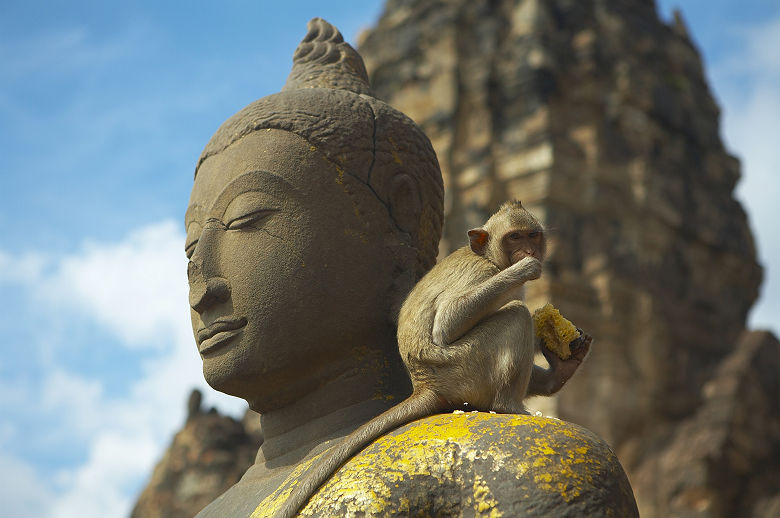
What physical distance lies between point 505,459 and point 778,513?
56.9ft

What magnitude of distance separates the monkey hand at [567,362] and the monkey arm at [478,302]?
49 centimetres

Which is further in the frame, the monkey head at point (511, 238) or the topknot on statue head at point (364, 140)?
the topknot on statue head at point (364, 140)

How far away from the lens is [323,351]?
4.73 meters

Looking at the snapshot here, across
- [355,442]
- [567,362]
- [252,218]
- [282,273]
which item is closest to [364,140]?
[252,218]

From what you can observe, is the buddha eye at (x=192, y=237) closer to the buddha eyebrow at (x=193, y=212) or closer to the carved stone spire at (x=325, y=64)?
the buddha eyebrow at (x=193, y=212)

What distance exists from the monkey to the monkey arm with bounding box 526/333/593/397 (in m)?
0.16

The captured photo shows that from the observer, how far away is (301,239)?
185 inches

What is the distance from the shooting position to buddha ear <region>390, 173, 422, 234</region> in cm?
507

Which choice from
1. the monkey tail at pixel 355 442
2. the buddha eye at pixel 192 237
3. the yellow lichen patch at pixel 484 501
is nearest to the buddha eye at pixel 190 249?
the buddha eye at pixel 192 237

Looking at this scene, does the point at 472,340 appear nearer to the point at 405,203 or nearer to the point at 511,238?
the point at 511,238

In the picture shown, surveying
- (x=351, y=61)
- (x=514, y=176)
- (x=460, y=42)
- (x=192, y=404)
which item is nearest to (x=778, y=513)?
(x=514, y=176)

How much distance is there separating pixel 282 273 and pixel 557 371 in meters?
1.33

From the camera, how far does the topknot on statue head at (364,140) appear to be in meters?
4.97

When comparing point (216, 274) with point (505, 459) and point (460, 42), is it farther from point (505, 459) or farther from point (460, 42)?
point (460, 42)
